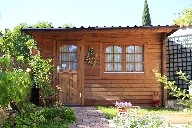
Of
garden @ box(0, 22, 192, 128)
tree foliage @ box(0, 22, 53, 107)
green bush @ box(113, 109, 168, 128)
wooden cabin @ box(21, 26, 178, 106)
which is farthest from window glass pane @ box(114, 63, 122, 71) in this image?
green bush @ box(113, 109, 168, 128)

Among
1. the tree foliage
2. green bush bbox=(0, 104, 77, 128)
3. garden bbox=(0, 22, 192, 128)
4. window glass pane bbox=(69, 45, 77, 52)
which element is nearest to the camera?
garden bbox=(0, 22, 192, 128)

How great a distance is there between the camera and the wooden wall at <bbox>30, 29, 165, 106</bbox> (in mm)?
10672

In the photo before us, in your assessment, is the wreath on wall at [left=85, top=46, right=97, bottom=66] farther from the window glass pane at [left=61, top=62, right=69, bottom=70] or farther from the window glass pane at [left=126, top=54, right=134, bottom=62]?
the window glass pane at [left=126, top=54, right=134, bottom=62]

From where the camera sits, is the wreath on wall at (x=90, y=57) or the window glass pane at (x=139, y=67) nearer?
the wreath on wall at (x=90, y=57)

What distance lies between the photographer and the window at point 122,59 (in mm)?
10773

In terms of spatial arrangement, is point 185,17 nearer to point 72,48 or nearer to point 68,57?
point 72,48

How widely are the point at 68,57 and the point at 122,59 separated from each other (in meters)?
1.82

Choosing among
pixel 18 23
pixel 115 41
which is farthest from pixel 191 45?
pixel 18 23

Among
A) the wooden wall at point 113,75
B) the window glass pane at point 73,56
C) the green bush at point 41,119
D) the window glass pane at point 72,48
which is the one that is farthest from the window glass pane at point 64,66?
the green bush at point 41,119

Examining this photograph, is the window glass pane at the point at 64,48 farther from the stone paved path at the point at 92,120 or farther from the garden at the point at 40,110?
the stone paved path at the point at 92,120

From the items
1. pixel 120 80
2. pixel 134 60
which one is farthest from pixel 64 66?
pixel 134 60

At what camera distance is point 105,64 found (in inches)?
425

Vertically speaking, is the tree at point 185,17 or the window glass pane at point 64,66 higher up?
the tree at point 185,17

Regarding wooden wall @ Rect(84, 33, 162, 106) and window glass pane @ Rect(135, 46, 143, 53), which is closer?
wooden wall @ Rect(84, 33, 162, 106)
